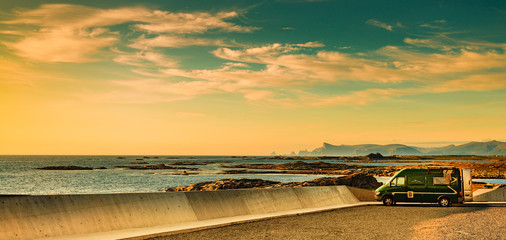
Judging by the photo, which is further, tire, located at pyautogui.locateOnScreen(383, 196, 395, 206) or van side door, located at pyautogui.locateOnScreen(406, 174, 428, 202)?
tire, located at pyautogui.locateOnScreen(383, 196, 395, 206)

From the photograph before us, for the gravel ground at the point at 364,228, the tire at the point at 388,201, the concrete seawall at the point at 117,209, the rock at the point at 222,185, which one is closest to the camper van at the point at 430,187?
the tire at the point at 388,201

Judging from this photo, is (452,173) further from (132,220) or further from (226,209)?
(132,220)

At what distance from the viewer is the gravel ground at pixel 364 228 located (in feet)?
41.2

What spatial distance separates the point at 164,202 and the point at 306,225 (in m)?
4.78

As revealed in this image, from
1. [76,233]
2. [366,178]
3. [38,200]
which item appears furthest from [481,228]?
[366,178]

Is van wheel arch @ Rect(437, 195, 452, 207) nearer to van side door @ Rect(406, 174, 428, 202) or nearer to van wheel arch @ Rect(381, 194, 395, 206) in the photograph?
van side door @ Rect(406, 174, 428, 202)

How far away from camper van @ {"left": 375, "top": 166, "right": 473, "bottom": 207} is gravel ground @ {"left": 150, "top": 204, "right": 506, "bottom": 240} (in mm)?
5200

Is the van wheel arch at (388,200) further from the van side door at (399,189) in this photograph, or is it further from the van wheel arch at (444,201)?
the van wheel arch at (444,201)

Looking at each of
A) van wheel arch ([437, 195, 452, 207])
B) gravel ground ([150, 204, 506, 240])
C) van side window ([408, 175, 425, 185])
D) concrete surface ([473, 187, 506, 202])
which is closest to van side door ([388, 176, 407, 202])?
van side window ([408, 175, 425, 185])

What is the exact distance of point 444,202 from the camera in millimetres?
23906

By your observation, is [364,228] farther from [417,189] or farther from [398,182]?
[417,189]

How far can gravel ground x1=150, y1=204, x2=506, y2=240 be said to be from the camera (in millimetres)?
12555

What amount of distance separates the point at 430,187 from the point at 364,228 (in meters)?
11.6

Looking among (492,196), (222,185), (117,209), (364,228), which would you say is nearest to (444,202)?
(492,196)
